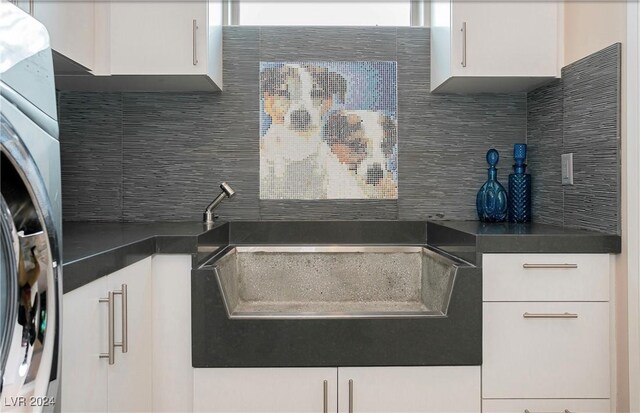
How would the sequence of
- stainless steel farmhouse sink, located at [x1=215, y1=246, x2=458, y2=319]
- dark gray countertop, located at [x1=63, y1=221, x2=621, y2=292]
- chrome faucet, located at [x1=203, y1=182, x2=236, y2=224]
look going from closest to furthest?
dark gray countertop, located at [x1=63, y1=221, x2=621, y2=292] → stainless steel farmhouse sink, located at [x1=215, y1=246, x2=458, y2=319] → chrome faucet, located at [x1=203, y1=182, x2=236, y2=224]

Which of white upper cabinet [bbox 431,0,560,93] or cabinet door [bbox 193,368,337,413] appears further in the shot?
white upper cabinet [bbox 431,0,560,93]

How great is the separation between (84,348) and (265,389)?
66 cm

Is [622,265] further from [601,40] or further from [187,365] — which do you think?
[187,365]

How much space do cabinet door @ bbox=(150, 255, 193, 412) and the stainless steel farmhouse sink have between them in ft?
1.32

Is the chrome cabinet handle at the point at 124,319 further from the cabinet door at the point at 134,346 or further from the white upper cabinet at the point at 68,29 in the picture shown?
the white upper cabinet at the point at 68,29

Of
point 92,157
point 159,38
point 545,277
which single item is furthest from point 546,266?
point 92,157

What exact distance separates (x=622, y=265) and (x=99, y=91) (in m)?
2.27

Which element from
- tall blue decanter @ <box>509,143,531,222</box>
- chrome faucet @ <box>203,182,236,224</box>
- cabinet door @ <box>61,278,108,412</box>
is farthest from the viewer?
tall blue decanter @ <box>509,143,531,222</box>

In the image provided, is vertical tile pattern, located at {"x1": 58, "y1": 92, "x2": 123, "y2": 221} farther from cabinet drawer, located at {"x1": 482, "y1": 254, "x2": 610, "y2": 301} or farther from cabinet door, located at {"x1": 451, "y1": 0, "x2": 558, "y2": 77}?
cabinet drawer, located at {"x1": 482, "y1": 254, "x2": 610, "y2": 301}

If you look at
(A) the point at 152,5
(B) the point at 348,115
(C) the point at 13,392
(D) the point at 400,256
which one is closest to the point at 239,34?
(A) the point at 152,5

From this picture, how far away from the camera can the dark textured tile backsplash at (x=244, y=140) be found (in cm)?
241

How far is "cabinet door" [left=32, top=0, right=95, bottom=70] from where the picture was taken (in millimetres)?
1553

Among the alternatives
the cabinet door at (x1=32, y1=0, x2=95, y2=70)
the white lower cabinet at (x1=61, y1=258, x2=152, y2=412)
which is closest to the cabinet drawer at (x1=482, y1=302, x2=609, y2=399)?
the white lower cabinet at (x1=61, y1=258, x2=152, y2=412)

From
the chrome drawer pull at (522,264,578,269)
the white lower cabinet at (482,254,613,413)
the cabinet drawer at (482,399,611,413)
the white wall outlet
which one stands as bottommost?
the cabinet drawer at (482,399,611,413)
